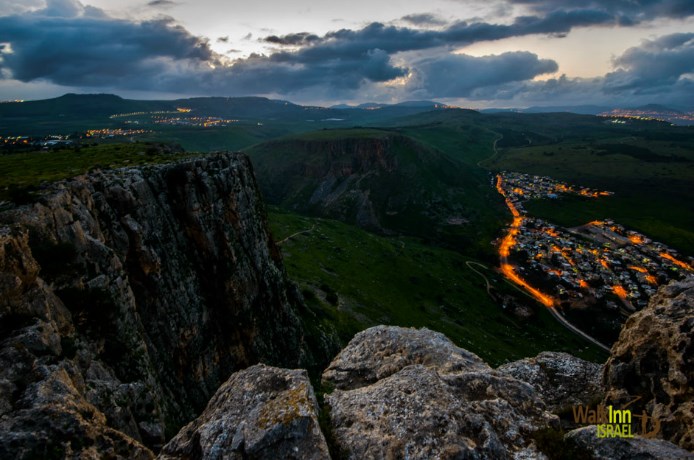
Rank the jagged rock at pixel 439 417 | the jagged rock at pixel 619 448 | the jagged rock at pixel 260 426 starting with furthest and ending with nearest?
the jagged rock at pixel 439 417 → the jagged rock at pixel 260 426 → the jagged rock at pixel 619 448

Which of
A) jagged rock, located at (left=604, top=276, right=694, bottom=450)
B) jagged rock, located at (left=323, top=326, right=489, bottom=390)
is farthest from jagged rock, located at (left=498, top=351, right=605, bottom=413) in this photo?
jagged rock, located at (left=323, top=326, right=489, bottom=390)

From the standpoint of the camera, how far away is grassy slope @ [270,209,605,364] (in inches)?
4026

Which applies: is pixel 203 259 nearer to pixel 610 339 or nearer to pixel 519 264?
pixel 610 339

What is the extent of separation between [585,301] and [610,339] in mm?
26023

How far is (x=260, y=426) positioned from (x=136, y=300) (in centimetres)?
2549

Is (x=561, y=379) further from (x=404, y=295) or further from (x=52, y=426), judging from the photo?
(x=404, y=295)

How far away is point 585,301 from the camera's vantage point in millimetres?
153875

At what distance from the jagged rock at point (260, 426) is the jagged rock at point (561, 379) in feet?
53.9

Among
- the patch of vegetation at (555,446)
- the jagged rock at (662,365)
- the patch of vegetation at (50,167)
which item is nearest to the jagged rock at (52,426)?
the patch of vegetation at (50,167)

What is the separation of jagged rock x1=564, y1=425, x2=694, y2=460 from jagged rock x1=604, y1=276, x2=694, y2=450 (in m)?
1.41

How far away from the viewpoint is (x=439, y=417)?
57.7 ft

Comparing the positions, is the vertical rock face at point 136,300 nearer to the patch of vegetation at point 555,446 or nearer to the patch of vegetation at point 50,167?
the patch of vegetation at point 50,167

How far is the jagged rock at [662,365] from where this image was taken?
17.0 m

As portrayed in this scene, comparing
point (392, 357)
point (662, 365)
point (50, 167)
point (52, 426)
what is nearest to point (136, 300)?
point (52, 426)
